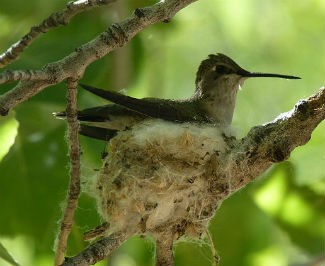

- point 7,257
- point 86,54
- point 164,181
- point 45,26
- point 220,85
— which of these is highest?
point 45,26

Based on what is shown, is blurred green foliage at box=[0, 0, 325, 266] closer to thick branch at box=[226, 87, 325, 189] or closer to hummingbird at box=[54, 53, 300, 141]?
hummingbird at box=[54, 53, 300, 141]

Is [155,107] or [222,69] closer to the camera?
[155,107]

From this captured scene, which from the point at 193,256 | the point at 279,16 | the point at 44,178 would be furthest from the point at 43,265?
the point at 279,16

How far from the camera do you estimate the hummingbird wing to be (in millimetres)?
3748

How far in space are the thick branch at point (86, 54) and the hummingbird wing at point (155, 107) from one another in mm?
723

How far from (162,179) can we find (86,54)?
2.94ft

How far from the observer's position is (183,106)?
426cm

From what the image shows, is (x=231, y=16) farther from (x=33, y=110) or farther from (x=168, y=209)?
(x=168, y=209)

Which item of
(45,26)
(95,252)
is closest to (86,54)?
(45,26)

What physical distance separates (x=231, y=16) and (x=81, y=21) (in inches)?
63.2

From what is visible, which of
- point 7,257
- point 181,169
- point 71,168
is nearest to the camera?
point 71,168

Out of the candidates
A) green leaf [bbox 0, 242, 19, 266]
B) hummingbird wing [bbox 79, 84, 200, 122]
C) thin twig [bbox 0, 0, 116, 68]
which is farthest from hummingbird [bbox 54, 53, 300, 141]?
thin twig [bbox 0, 0, 116, 68]

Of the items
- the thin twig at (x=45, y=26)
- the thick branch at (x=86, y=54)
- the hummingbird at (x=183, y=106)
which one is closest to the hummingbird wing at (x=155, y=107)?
the hummingbird at (x=183, y=106)

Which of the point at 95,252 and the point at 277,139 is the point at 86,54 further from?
the point at 277,139
